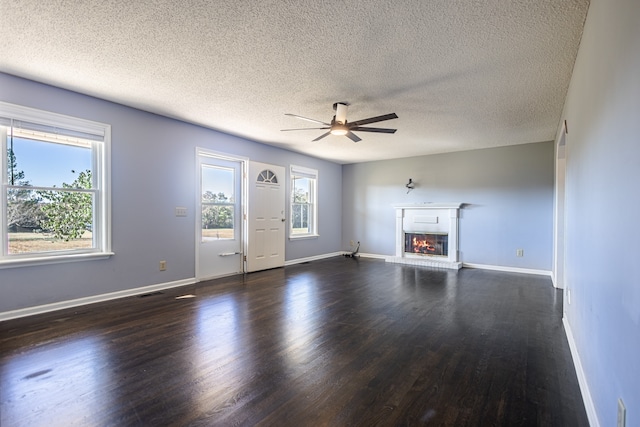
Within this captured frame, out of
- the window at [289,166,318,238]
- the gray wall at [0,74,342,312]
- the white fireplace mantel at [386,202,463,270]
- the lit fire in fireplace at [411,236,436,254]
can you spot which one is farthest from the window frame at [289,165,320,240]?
the lit fire in fireplace at [411,236,436,254]

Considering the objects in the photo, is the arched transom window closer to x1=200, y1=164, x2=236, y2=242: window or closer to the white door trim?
the white door trim

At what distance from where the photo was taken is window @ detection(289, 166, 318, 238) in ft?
22.4

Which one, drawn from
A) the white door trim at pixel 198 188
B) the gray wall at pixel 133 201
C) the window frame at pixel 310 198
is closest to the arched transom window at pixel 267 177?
the white door trim at pixel 198 188

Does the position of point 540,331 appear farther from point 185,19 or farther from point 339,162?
point 339,162

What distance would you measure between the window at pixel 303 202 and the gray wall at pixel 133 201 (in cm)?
191

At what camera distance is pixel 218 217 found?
5.23 m

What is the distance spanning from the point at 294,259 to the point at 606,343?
560 cm

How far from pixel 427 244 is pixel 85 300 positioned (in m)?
6.08

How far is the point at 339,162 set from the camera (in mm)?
7859

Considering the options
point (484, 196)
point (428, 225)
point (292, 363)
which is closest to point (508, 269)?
point (484, 196)

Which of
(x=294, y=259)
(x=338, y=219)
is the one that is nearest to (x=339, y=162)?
(x=338, y=219)

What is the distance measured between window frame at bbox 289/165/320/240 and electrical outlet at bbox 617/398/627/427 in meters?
5.68

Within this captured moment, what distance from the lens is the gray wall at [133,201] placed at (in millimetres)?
3189

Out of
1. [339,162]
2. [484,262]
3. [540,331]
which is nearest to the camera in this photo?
[540,331]
